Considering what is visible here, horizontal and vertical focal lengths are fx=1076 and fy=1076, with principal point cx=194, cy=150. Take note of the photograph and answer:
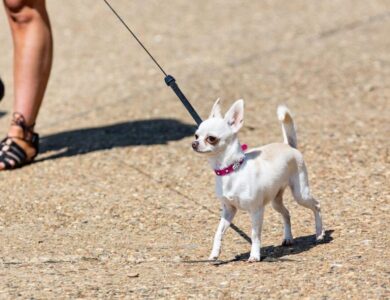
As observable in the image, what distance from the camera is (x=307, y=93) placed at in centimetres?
956

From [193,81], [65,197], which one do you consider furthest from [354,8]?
[65,197]

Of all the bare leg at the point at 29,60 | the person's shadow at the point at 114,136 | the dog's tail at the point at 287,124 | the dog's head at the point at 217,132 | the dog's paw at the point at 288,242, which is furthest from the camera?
the person's shadow at the point at 114,136

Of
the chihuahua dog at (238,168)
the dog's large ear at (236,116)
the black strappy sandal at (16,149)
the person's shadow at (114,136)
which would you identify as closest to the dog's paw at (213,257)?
the chihuahua dog at (238,168)

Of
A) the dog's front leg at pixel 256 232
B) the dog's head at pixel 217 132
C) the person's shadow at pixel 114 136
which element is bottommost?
the person's shadow at pixel 114 136

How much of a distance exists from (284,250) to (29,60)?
107 inches

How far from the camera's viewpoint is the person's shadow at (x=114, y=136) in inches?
312

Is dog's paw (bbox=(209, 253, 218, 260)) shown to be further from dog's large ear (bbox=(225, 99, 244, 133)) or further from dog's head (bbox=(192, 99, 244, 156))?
dog's large ear (bbox=(225, 99, 244, 133))

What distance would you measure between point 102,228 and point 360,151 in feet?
7.39

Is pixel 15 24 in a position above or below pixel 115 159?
above

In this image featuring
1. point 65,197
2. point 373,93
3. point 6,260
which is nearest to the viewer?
point 6,260

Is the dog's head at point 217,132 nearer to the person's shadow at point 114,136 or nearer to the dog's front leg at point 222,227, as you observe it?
the dog's front leg at point 222,227

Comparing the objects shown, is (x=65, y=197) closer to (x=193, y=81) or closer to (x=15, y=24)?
(x=15, y=24)

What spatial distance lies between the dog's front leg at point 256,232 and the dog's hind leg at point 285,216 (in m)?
0.34

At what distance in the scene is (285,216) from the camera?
546 cm
